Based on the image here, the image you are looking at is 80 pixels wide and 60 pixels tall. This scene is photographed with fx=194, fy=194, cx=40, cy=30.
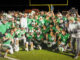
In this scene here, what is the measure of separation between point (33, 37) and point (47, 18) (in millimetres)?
901

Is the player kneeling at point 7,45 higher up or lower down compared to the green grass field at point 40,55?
higher up

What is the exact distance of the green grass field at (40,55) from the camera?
20.4 ft

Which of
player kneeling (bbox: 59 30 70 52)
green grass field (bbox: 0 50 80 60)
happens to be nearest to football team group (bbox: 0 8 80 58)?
player kneeling (bbox: 59 30 70 52)

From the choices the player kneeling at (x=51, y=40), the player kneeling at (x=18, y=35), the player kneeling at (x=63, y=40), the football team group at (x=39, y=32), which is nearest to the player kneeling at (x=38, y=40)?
the football team group at (x=39, y=32)

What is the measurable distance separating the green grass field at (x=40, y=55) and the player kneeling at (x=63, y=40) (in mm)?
382

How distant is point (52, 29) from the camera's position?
7.06 meters

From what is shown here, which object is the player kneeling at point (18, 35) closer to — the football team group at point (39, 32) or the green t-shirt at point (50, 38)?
the football team group at point (39, 32)

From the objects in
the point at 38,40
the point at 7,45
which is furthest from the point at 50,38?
the point at 7,45

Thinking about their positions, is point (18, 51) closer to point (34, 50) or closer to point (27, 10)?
point (34, 50)

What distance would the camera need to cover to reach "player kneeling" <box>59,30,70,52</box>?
22.2 feet

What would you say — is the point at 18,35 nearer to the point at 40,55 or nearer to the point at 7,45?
the point at 7,45

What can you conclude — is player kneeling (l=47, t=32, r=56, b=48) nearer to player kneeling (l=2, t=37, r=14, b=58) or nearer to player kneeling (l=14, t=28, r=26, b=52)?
player kneeling (l=14, t=28, r=26, b=52)

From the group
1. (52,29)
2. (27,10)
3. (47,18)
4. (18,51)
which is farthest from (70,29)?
(27,10)

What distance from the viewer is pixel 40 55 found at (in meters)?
6.57
